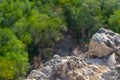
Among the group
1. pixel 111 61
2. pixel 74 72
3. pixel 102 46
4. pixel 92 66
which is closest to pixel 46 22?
pixel 102 46

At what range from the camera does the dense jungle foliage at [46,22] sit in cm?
2820

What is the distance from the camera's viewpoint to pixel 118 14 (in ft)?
93.9

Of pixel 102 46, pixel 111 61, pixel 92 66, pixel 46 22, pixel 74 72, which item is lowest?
pixel 74 72

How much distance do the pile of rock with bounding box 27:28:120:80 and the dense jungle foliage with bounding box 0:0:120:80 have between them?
38.3ft

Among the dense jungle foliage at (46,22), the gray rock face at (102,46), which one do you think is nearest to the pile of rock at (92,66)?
the gray rock face at (102,46)

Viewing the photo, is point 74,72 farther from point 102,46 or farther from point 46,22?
point 46,22

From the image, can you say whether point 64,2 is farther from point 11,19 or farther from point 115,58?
point 115,58

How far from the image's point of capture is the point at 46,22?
2930 centimetres

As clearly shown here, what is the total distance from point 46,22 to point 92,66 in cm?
1566

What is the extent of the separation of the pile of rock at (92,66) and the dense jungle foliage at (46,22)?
1168 centimetres

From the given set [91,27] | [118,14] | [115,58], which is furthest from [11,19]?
[115,58]

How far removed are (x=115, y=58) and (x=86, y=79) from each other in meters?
2.14

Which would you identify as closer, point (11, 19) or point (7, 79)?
point (7, 79)

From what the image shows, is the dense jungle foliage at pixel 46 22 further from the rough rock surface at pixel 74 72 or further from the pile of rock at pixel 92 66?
the rough rock surface at pixel 74 72
